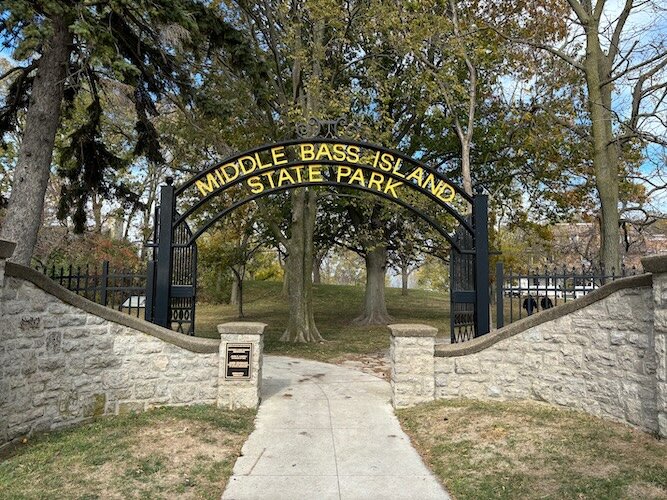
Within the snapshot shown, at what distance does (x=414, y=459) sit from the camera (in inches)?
197

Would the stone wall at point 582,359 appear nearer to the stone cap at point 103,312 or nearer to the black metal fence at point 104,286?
the stone cap at point 103,312

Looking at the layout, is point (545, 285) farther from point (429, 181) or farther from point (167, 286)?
point (167, 286)

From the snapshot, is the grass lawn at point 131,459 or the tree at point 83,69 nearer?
the grass lawn at point 131,459

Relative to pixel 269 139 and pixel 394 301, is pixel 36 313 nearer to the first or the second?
pixel 269 139

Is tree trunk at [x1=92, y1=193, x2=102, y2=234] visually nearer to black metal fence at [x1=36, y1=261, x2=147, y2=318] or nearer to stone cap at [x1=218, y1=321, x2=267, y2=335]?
black metal fence at [x1=36, y1=261, x2=147, y2=318]

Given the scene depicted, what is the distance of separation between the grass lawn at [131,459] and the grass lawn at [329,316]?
20.5ft

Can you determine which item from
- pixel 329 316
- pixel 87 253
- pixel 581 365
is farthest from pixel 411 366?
pixel 87 253

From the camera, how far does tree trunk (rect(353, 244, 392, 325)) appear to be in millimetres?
20109

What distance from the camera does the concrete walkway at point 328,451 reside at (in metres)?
4.26

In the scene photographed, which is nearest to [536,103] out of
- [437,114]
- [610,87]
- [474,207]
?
[610,87]

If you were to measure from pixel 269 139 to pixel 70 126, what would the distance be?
37.2 ft

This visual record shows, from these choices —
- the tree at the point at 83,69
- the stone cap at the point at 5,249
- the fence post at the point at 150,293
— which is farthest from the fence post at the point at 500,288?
the tree at the point at 83,69

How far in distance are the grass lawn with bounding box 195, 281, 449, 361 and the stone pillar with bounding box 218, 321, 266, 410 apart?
5164mm

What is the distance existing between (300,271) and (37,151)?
7.59m
